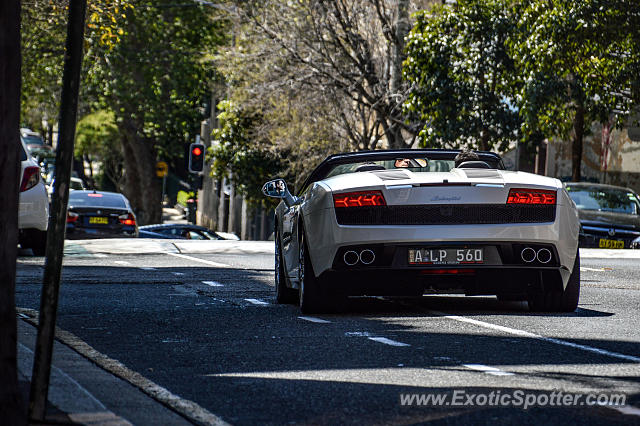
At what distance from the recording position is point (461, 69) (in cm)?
3109

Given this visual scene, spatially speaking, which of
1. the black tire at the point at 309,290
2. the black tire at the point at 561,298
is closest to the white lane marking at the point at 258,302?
the black tire at the point at 309,290

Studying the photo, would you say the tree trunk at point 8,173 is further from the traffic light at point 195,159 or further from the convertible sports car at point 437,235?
the traffic light at point 195,159

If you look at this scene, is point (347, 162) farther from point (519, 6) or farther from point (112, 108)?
point (112, 108)

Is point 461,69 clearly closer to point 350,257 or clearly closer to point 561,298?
point 561,298

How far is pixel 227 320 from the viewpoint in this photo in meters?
9.61

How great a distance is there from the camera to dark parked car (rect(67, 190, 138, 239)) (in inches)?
1118

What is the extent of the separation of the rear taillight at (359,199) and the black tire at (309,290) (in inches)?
21.9

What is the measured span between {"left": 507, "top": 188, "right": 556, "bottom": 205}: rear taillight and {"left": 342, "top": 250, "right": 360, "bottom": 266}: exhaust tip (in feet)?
3.82

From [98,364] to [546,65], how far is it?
2044 centimetres

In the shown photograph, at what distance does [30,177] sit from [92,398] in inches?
423

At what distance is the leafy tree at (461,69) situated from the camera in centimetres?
3052

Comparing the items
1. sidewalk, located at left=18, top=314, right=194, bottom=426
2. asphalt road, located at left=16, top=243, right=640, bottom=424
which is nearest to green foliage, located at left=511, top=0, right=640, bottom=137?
asphalt road, located at left=16, top=243, right=640, bottom=424

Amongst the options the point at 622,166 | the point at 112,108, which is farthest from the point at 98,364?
the point at 112,108

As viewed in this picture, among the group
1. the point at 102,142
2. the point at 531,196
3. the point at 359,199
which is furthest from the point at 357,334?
the point at 102,142
